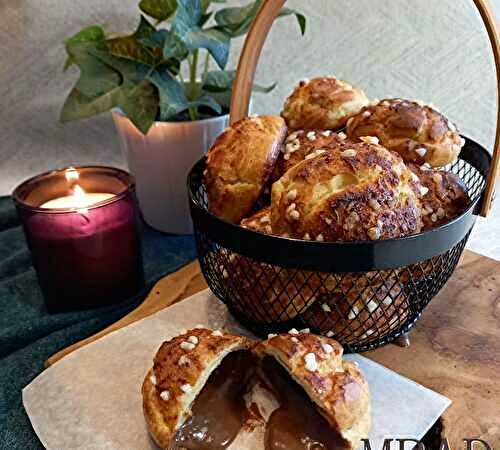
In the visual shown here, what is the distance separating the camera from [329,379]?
0.87 metres

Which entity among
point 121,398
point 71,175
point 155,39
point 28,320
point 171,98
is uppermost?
point 155,39

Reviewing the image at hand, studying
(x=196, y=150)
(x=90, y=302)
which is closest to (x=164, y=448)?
(x=90, y=302)

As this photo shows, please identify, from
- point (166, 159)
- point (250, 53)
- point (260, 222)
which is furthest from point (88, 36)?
point (260, 222)

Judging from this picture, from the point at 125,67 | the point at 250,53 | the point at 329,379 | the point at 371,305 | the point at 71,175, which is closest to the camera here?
the point at 329,379

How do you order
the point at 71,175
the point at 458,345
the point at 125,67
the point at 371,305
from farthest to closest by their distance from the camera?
the point at 125,67 < the point at 71,175 < the point at 458,345 < the point at 371,305

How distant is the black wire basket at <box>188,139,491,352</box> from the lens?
2.91ft

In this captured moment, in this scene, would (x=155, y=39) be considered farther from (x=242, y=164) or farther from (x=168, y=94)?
(x=242, y=164)

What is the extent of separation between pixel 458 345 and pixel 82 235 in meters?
0.71

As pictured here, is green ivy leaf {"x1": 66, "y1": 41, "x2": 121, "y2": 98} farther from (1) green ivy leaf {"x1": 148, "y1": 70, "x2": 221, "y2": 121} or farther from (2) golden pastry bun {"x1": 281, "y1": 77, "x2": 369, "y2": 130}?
(2) golden pastry bun {"x1": 281, "y1": 77, "x2": 369, "y2": 130}

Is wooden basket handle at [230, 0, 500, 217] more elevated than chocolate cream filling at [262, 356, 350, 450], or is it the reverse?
wooden basket handle at [230, 0, 500, 217]

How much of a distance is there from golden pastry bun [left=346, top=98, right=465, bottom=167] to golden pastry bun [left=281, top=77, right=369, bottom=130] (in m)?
0.08

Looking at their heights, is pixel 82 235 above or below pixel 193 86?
below

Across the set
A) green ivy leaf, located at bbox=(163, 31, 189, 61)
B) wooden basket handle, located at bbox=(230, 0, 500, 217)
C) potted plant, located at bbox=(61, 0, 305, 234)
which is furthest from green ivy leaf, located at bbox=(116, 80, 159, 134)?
wooden basket handle, located at bbox=(230, 0, 500, 217)

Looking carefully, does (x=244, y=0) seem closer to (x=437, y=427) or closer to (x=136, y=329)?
(x=136, y=329)
